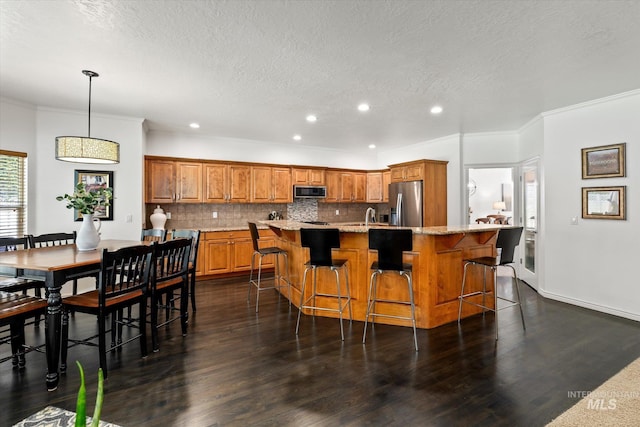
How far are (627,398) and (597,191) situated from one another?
113 inches

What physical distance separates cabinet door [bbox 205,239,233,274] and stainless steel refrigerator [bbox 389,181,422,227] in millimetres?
3357

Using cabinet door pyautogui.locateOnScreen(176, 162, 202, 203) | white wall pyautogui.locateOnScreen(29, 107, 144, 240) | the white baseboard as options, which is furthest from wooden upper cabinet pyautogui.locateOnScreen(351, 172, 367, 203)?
white wall pyautogui.locateOnScreen(29, 107, 144, 240)

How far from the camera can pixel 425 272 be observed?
3.53 meters

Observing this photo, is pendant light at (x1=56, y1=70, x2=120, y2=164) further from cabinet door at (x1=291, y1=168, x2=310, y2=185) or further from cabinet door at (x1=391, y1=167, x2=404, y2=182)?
cabinet door at (x1=391, y1=167, x2=404, y2=182)

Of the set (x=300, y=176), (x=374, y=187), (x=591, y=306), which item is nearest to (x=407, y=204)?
(x=374, y=187)

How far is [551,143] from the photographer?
466cm

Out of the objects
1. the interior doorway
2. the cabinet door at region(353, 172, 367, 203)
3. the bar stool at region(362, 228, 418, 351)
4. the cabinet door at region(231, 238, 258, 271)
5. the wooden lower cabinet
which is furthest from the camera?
the interior doorway

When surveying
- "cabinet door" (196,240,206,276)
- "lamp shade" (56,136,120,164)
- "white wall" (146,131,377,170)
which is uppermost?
"white wall" (146,131,377,170)

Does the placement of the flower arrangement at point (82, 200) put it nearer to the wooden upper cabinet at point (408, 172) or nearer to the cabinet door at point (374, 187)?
the wooden upper cabinet at point (408, 172)

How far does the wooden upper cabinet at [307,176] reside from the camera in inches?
274

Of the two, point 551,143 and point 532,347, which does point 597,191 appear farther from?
point 532,347

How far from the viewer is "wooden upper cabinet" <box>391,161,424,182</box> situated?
6168 mm

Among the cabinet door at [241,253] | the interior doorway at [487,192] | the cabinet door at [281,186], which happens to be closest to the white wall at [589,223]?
the cabinet door at [281,186]

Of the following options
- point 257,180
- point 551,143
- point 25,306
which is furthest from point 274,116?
point 551,143
